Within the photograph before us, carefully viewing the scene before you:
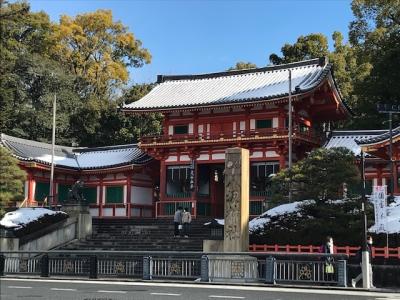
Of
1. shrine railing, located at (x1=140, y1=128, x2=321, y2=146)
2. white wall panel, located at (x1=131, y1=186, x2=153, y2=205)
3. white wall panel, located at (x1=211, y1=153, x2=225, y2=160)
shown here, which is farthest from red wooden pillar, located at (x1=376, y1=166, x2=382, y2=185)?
white wall panel, located at (x1=131, y1=186, x2=153, y2=205)

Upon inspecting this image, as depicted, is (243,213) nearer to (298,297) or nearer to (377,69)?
(298,297)

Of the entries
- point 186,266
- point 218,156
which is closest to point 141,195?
point 218,156

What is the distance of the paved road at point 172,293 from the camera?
14188mm

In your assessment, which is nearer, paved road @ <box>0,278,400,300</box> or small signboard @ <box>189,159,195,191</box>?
paved road @ <box>0,278,400,300</box>

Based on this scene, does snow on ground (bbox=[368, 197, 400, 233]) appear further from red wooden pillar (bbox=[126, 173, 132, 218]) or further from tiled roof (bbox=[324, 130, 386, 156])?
red wooden pillar (bbox=[126, 173, 132, 218])

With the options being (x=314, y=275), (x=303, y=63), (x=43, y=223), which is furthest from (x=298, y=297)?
(x=303, y=63)

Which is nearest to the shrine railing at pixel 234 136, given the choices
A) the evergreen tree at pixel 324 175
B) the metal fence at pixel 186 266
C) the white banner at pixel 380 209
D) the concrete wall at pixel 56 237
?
the evergreen tree at pixel 324 175

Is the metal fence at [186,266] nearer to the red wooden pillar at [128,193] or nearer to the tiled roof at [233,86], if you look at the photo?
the red wooden pillar at [128,193]

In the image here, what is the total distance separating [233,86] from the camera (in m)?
40.0

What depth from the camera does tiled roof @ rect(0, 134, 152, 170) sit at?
127 feet

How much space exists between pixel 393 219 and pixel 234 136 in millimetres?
15042

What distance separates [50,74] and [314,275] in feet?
127

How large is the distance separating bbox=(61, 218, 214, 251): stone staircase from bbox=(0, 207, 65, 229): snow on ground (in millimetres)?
2230

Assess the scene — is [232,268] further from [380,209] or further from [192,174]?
[192,174]
